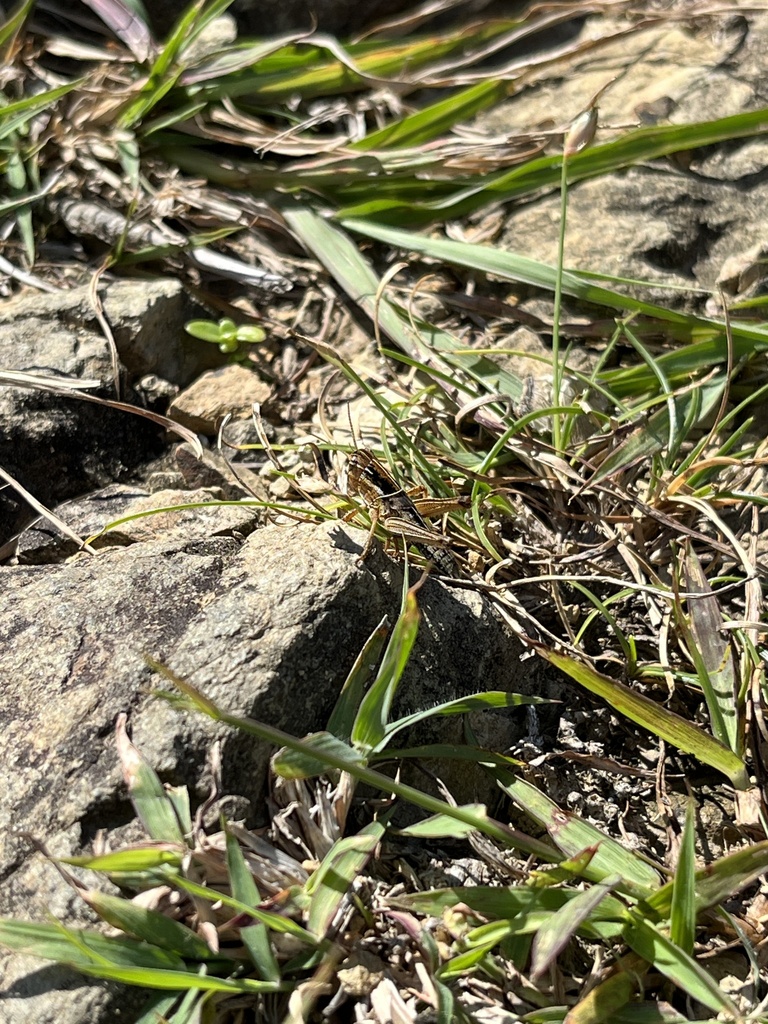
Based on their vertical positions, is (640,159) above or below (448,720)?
above

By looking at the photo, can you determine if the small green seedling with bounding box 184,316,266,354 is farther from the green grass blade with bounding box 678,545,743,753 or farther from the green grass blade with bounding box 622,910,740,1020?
the green grass blade with bounding box 622,910,740,1020

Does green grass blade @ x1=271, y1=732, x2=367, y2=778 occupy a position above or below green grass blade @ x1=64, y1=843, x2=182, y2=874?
below

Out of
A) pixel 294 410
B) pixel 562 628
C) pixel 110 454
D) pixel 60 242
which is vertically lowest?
pixel 562 628

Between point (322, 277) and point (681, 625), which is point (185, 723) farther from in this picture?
point (322, 277)

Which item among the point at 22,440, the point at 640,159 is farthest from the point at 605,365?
the point at 22,440

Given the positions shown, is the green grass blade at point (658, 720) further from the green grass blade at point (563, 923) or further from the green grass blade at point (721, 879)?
the green grass blade at point (563, 923)

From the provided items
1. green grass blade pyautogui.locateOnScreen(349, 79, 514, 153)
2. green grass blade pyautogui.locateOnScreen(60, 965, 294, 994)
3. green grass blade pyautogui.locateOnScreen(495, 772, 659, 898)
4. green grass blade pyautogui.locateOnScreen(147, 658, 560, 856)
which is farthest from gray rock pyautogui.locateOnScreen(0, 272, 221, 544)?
green grass blade pyautogui.locateOnScreen(495, 772, 659, 898)

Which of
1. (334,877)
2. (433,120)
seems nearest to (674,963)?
(334,877)
